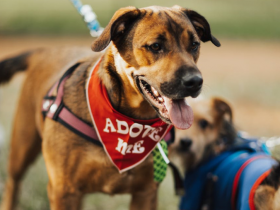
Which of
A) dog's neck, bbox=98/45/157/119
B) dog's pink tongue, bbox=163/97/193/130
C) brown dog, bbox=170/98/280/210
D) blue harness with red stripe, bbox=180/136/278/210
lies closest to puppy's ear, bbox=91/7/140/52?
dog's neck, bbox=98/45/157/119

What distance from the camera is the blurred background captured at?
4.93 m

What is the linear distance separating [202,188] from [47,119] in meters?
1.57

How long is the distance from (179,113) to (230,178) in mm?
1164

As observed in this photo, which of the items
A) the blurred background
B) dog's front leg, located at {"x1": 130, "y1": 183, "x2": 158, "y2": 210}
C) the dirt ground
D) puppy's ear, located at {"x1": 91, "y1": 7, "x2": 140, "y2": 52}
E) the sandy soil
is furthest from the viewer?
the sandy soil

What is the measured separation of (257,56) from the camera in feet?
49.0

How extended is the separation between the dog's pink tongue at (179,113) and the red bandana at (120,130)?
377mm

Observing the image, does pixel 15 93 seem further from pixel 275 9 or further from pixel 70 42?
pixel 275 9

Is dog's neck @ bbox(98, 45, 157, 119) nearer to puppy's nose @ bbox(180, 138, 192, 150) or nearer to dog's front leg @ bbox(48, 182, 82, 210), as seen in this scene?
dog's front leg @ bbox(48, 182, 82, 210)

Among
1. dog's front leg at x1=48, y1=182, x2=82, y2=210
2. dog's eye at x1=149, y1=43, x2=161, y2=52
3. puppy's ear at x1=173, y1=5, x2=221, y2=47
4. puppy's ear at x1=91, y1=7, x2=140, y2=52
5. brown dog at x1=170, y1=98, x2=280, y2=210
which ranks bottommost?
brown dog at x1=170, y1=98, x2=280, y2=210

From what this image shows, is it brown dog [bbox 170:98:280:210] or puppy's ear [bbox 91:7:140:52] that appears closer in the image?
puppy's ear [bbox 91:7:140:52]

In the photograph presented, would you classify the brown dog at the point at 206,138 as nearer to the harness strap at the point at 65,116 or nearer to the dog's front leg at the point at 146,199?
the dog's front leg at the point at 146,199

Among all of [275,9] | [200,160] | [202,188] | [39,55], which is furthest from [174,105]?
[275,9]

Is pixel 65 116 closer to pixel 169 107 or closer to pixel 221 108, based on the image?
pixel 169 107

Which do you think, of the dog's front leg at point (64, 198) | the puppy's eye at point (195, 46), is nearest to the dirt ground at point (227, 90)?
the puppy's eye at point (195, 46)
